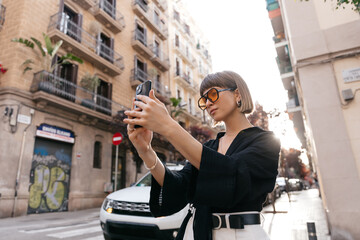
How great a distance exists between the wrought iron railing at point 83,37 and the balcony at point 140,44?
2.25 metres

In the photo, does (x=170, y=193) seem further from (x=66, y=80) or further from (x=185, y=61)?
(x=185, y=61)

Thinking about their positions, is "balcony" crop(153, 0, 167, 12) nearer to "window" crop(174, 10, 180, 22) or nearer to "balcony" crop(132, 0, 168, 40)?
"balcony" crop(132, 0, 168, 40)

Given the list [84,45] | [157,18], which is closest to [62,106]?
[84,45]

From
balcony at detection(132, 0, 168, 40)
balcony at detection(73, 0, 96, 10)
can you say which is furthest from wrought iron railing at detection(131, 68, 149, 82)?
balcony at detection(132, 0, 168, 40)

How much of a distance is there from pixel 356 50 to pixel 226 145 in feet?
20.8

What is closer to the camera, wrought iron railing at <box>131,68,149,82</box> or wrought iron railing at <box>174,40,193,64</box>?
wrought iron railing at <box>131,68,149,82</box>

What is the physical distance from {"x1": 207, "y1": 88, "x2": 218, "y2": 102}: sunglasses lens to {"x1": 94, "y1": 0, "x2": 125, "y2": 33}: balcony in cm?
1623

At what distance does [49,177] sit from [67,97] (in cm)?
399

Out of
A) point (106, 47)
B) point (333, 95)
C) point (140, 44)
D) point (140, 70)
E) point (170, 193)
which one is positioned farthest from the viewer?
point (140, 44)

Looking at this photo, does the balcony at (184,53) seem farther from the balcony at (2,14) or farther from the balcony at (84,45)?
the balcony at (2,14)

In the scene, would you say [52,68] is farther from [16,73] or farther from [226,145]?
[226,145]

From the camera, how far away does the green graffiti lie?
10.6m

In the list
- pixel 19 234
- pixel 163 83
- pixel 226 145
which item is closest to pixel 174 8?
pixel 163 83

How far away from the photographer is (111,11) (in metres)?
16.9
